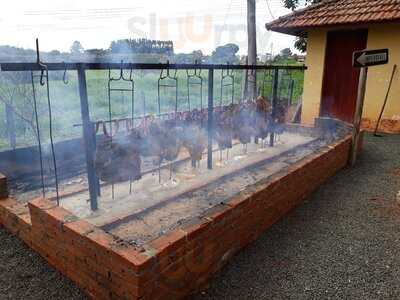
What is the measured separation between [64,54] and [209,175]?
6.61m

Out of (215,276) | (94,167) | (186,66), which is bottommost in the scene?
(215,276)

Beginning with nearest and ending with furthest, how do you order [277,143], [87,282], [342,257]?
[87,282] → [342,257] → [277,143]

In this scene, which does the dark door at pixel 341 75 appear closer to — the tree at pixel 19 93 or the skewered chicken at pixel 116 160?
the skewered chicken at pixel 116 160

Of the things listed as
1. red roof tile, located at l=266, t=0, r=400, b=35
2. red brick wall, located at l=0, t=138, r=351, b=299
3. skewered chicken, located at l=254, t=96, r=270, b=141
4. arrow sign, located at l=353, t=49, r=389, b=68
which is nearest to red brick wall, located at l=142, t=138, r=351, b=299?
red brick wall, located at l=0, t=138, r=351, b=299

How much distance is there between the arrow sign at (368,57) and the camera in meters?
5.50

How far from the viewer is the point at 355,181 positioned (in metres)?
5.44

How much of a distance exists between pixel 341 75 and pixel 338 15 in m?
1.66

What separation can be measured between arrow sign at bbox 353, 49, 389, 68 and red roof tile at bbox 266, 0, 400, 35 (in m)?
3.05

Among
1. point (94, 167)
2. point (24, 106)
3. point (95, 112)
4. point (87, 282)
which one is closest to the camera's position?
point (87, 282)

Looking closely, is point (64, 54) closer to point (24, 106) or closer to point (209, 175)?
point (24, 106)

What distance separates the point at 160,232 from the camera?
359cm

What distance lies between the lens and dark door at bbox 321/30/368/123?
9211 millimetres

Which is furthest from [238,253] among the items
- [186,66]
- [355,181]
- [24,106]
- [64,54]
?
[64,54]

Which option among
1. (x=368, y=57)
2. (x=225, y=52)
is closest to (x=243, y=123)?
(x=368, y=57)
